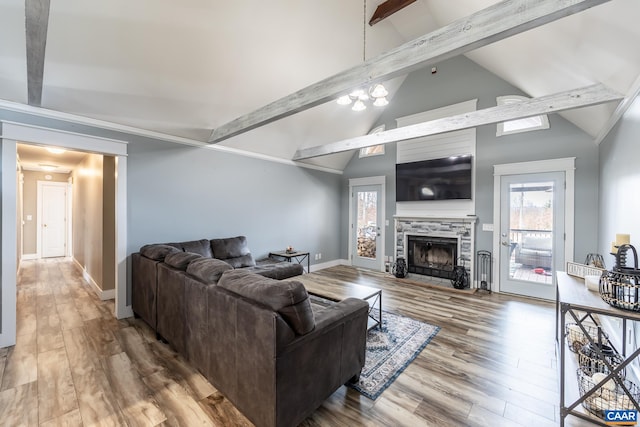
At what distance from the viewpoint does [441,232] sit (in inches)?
207

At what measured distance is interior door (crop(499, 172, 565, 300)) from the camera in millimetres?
4180

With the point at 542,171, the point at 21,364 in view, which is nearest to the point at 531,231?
the point at 542,171

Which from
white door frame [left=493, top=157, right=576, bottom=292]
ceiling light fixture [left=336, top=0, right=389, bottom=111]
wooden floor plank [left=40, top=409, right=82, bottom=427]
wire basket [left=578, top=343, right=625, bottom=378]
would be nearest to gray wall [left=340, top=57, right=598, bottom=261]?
white door frame [left=493, top=157, right=576, bottom=292]

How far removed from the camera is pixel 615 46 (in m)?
1.99

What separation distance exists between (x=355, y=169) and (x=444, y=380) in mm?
5288

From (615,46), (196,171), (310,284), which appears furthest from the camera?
(196,171)

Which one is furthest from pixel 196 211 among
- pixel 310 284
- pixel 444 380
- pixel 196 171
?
pixel 444 380

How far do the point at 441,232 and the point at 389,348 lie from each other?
10.7ft

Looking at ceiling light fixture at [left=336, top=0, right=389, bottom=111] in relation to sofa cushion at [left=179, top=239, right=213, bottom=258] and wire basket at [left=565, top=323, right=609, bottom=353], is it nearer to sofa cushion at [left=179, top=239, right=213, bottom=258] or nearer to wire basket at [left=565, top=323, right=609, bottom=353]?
sofa cushion at [left=179, top=239, right=213, bottom=258]

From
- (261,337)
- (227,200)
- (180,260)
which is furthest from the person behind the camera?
(227,200)

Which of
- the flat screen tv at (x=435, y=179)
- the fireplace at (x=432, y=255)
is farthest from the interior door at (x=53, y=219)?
the fireplace at (x=432, y=255)

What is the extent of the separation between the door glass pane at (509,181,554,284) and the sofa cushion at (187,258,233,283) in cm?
479

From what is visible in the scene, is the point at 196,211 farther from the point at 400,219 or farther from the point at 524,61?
the point at 524,61

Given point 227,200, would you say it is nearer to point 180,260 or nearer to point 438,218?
point 180,260
